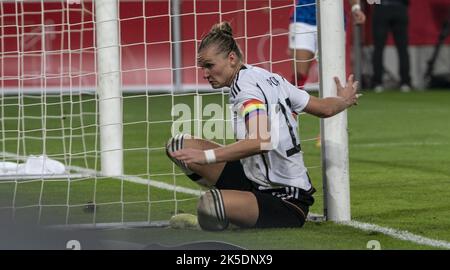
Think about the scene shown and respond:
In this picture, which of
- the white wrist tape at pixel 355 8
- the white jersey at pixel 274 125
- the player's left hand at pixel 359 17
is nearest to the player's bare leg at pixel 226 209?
the white jersey at pixel 274 125

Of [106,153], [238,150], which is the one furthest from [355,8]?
[238,150]

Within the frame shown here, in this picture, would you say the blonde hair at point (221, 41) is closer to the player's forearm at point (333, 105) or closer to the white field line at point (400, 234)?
the player's forearm at point (333, 105)

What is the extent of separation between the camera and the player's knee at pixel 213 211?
21.0ft

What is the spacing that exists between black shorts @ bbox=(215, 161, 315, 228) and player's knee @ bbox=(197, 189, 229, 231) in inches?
8.8

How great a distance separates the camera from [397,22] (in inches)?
802

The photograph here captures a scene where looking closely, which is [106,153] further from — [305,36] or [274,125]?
[274,125]

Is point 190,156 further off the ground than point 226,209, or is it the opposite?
point 190,156

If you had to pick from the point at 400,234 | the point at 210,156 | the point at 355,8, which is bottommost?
the point at 400,234

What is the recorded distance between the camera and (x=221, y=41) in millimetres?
6488

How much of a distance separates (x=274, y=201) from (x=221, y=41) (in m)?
0.94
